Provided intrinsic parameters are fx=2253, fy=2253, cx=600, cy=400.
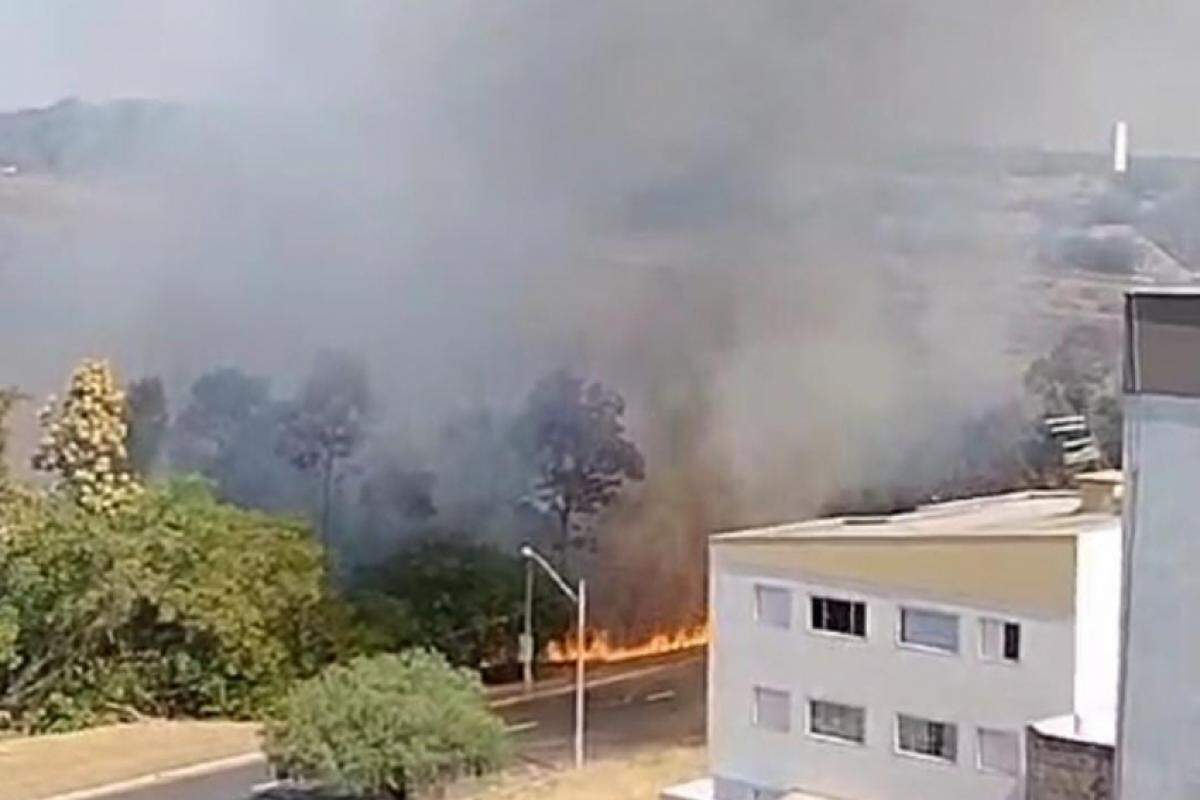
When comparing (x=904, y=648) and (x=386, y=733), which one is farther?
(x=386, y=733)

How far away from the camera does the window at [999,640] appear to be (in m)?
6.70

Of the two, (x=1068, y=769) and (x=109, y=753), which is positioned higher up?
(x=1068, y=769)

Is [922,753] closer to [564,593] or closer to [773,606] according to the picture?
[773,606]

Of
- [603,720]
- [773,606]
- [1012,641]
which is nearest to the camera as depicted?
[1012,641]

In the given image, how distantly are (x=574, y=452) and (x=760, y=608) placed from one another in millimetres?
5438

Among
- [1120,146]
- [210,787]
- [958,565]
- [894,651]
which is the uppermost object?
[1120,146]

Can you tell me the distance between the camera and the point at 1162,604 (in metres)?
3.10

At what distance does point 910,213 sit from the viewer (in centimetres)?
1280

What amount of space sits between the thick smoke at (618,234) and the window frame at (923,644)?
18.4 feet

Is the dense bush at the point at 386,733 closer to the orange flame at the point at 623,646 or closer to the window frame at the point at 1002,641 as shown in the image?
the window frame at the point at 1002,641

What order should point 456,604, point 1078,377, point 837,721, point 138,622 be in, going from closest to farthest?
point 837,721 → point 138,622 → point 456,604 → point 1078,377

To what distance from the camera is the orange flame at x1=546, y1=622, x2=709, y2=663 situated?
1171 centimetres

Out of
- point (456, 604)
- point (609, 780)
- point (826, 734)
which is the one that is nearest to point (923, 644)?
Answer: point (826, 734)

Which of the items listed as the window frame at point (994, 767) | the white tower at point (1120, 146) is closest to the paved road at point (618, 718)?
the window frame at point (994, 767)
